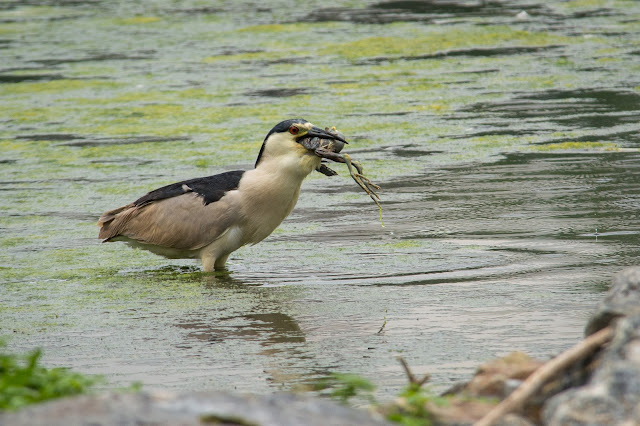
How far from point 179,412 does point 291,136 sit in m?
4.65

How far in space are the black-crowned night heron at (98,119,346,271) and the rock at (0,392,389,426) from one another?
172 inches

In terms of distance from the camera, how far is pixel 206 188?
7.79 meters

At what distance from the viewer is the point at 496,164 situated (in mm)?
10062

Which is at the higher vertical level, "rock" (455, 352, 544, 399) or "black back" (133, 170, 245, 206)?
"rock" (455, 352, 544, 399)

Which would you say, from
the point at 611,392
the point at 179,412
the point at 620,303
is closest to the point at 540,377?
the point at 611,392

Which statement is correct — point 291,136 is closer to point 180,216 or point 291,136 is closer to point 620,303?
point 180,216

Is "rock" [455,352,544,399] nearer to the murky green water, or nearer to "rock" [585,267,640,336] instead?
"rock" [585,267,640,336]

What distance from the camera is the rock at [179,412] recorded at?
3.00m

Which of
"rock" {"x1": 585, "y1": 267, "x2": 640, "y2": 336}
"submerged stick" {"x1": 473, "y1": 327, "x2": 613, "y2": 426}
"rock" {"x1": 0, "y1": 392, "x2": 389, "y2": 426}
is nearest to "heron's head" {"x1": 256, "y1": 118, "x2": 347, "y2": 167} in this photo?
"rock" {"x1": 585, "y1": 267, "x2": 640, "y2": 336}

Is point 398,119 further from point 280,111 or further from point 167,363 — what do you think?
point 167,363

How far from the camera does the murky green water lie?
5.81 m

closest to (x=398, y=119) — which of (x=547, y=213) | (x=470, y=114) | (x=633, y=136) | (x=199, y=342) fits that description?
(x=470, y=114)

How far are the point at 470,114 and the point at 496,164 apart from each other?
2290 millimetres

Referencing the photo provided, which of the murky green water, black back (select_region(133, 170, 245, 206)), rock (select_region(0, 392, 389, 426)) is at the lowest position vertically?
the murky green water
